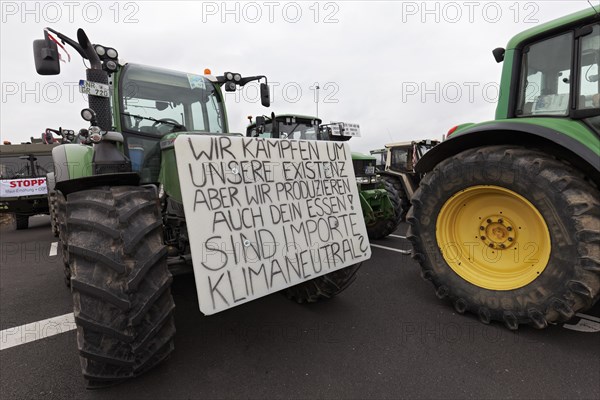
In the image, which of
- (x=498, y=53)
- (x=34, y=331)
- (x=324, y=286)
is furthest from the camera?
(x=498, y=53)

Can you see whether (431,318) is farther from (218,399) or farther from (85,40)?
(85,40)

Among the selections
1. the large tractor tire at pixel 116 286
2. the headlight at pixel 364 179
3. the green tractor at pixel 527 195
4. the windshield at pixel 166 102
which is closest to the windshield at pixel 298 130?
the headlight at pixel 364 179

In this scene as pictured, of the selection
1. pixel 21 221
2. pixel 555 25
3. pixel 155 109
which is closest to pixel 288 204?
pixel 155 109

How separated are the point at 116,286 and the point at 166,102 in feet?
6.65

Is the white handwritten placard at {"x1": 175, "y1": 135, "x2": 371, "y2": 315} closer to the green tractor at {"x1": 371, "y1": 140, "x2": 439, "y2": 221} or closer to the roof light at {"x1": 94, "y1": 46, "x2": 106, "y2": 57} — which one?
the roof light at {"x1": 94, "y1": 46, "x2": 106, "y2": 57}

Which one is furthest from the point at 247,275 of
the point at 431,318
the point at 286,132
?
the point at 286,132

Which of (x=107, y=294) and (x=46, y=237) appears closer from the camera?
(x=107, y=294)

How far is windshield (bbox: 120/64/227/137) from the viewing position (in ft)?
9.42

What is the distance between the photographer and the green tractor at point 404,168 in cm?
725

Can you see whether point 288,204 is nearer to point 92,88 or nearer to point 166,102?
point 92,88

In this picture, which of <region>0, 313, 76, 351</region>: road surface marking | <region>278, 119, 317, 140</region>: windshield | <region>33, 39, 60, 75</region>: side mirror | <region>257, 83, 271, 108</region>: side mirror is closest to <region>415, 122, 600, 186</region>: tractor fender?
<region>257, 83, 271, 108</region>: side mirror

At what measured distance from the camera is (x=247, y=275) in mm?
1880

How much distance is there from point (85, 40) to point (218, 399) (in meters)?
2.59

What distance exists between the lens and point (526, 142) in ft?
8.53
